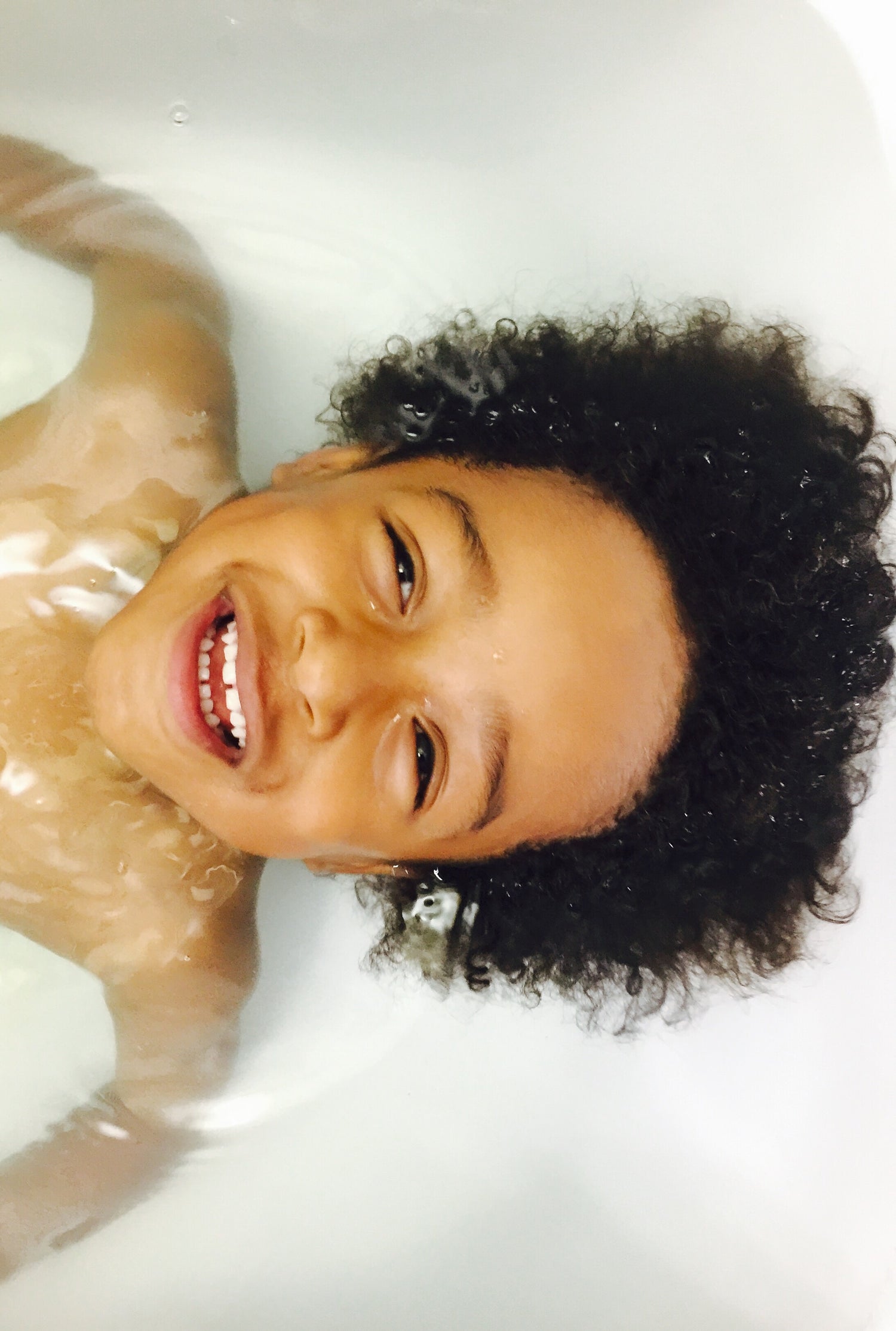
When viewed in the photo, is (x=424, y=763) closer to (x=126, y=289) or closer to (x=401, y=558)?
(x=401, y=558)

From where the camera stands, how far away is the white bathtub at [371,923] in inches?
37.9

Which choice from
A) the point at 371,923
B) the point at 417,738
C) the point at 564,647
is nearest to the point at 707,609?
the point at 564,647

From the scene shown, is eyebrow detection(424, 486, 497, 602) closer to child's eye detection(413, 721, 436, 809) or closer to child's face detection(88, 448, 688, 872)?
child's face detection(88, 448, 688, 872)

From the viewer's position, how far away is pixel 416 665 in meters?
0.68

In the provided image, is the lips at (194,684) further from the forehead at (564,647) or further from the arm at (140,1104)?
the arm at (140,1104)

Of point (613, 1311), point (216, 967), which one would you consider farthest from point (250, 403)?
point (613, 1311)

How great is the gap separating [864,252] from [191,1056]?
1.09 m

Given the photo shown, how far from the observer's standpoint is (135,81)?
3.42 feet

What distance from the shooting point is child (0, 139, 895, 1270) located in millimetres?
688

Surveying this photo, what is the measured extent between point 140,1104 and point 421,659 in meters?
0.66


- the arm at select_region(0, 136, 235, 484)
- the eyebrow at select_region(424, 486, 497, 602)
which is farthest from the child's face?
the arm at select_region(0, 136, 235, 484)

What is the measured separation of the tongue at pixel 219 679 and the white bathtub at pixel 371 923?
0.31 meters

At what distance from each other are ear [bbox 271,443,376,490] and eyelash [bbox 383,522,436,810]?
16cm

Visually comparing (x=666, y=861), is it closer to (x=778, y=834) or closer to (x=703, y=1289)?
(x=778, y=834)
